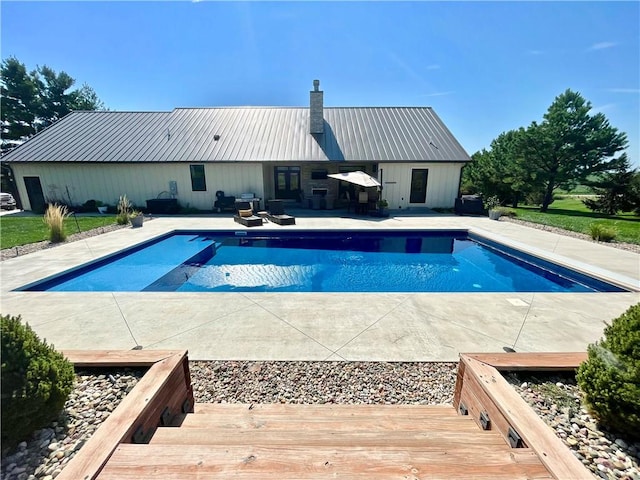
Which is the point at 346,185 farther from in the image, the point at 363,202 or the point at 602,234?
the point at 602,234

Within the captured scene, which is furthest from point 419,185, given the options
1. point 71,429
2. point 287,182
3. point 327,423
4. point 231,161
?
point 71,429

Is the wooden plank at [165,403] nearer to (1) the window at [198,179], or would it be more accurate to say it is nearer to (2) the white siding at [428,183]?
(1) the window at [198,179]

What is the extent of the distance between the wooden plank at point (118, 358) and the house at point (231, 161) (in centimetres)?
1267

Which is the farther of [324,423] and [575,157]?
[575,157]

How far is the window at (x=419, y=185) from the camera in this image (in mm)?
14758

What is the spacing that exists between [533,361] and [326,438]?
1.95 metres

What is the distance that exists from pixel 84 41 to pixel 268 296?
943 centimetres

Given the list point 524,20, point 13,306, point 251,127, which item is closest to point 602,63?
point 524,20

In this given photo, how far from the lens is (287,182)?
16.8 m

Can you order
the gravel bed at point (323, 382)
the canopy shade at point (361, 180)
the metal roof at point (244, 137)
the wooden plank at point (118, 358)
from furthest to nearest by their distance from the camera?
1. the metal roof at point (244, 137)
2. the canopy shade at point (361, 180)
3. the gravel bed at point (323, 382)
4. the wooden plank at point (118, 358)

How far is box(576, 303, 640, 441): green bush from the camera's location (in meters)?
1.65

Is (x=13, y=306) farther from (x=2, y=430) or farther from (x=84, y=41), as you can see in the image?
(x=84, y=41)

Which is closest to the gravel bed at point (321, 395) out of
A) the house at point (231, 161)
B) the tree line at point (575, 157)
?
the house at point (231, 161)

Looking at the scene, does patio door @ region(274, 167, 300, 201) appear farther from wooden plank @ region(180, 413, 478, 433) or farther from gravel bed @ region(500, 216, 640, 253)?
wooden plank @ region(180, 413, 478, 433)
